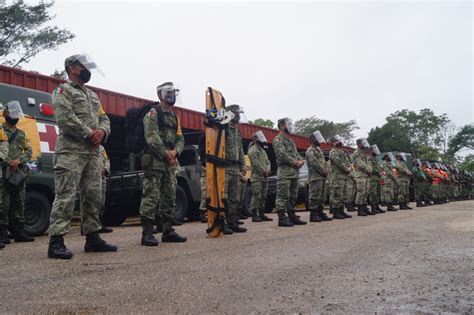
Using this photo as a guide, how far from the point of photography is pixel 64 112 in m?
4.19

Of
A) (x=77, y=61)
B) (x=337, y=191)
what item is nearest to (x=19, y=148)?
(x=77, y=61)

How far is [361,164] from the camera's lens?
11.3 m

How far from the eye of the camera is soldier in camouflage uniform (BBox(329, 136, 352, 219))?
31.1ft

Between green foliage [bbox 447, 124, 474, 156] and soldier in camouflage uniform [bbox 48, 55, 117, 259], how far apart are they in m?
60.0

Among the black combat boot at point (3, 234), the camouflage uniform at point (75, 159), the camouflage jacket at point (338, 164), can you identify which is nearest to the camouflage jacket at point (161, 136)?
the camouflage uniform at point (75, 159)

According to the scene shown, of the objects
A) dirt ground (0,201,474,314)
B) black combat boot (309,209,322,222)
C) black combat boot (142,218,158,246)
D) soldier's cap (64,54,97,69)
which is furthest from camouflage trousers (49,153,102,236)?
black combat boot (309,209,322,222)

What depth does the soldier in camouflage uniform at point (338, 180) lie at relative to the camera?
9484mm

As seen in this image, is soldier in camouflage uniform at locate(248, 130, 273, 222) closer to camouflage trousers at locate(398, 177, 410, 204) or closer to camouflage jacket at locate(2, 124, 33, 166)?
camouflage jacket at locate(2, 124, 33, 166)

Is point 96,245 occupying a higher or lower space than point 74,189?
lower

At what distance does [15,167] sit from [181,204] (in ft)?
12.7

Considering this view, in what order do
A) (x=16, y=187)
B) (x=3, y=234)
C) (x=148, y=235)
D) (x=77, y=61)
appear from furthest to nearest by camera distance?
1. (x=16, y=187)
2. (x=3, y=234)
3. (x=148, y=235)
4. (x=77, y=61)

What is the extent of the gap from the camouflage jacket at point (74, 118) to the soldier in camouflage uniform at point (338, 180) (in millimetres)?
6182

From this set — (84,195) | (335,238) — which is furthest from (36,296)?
(335,238)

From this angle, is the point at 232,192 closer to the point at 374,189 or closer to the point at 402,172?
the point at 374,189
